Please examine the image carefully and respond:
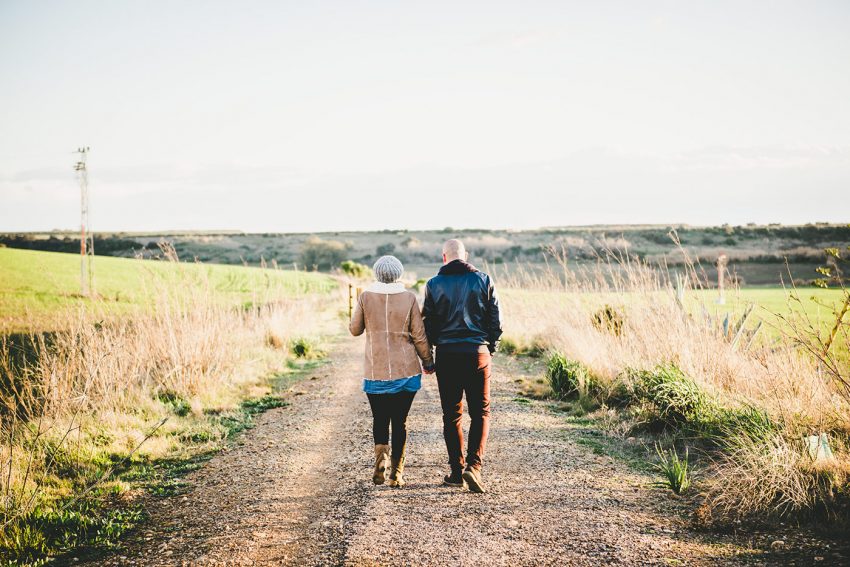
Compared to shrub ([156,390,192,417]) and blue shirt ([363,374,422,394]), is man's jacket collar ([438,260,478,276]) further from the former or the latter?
shrub ([156,390,192,417])

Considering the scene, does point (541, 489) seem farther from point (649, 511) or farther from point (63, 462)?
point (63, 462)

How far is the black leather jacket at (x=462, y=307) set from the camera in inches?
219

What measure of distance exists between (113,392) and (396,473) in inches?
219

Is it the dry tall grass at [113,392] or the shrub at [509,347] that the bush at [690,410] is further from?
the shrub at [509,347]

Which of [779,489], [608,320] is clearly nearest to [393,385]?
[779,489]

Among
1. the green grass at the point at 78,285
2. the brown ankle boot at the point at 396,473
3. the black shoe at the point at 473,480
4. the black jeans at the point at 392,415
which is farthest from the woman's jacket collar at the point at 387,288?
the green grass at the point at 78,285

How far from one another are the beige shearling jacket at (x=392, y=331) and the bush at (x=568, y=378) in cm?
455

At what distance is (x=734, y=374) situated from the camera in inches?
309

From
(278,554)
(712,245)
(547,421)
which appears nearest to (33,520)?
(278,554)

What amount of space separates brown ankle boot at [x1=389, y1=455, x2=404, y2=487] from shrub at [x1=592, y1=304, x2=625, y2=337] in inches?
265

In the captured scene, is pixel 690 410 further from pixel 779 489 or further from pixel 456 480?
pixel 456 480

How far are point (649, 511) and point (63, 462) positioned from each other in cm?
643

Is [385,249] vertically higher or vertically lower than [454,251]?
higher

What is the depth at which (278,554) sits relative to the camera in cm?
429
